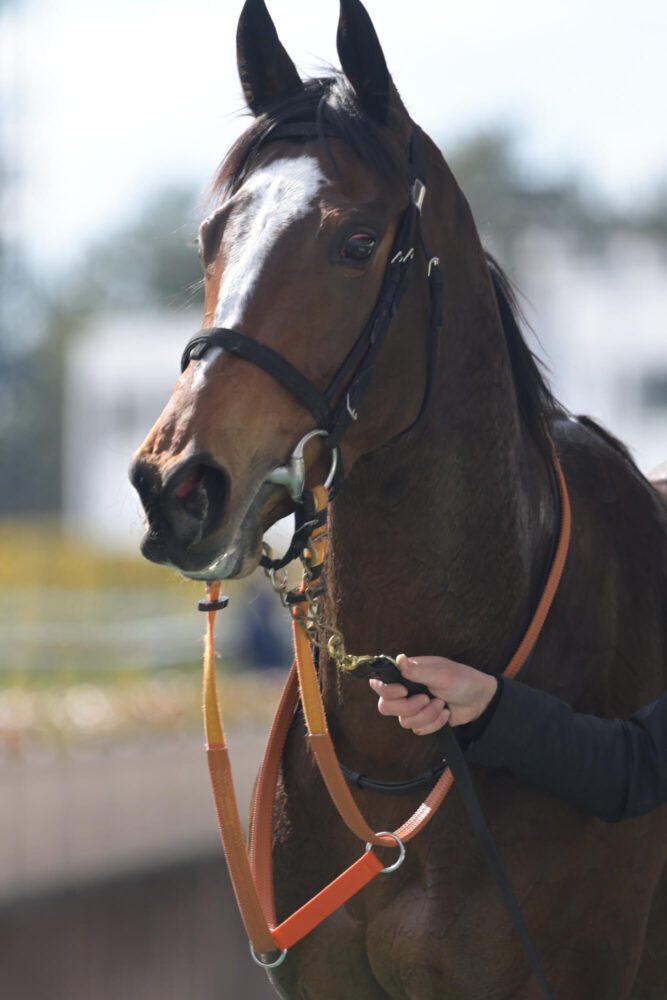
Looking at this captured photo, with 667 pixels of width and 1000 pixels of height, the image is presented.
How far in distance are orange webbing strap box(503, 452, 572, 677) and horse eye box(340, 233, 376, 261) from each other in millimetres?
652

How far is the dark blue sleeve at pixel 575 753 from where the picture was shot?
80.4 inches

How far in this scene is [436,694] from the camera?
2.01 metres

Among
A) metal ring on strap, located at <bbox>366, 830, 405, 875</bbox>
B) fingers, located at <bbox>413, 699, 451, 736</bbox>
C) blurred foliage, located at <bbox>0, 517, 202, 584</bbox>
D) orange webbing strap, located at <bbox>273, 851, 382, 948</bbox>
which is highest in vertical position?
fingers, located at <bbox>413, 699, 451, 736</bbox>

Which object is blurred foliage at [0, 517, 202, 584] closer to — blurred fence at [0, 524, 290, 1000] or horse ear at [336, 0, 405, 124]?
blurred fence at [0, 524, 290, 1000]

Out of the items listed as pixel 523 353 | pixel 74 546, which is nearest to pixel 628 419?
pixel 74 546

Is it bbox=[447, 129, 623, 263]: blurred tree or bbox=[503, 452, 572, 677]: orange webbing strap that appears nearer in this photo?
bbox=[503, 452, 572, 677]: orange webbing strap

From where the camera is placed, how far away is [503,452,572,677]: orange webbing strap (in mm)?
2191

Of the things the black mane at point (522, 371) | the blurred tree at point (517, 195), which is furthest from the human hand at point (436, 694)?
the blurred tree at point (517, 195)

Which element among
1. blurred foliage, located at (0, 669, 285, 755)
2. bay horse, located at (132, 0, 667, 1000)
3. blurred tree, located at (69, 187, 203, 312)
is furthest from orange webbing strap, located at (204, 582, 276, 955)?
blurred tree, located at (69, 187, 203, 312)

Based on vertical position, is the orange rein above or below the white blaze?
below

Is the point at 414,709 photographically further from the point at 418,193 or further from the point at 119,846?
the point at 119,846

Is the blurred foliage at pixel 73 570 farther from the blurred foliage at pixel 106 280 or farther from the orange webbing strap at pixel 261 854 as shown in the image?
the orange webbing strap at pixel 261 854

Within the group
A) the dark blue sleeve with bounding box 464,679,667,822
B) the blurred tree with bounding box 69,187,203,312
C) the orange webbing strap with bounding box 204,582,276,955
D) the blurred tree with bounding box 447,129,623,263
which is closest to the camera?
the dark blue sleeve with bounding box 464,679,667,822

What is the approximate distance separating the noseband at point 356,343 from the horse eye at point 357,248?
7cm
